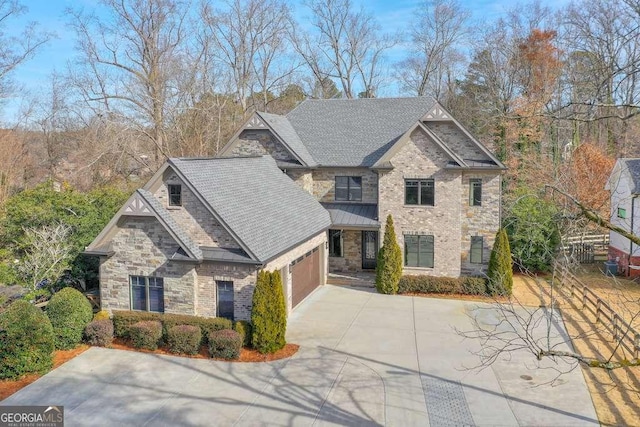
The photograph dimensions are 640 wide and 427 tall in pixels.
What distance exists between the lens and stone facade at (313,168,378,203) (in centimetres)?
2597

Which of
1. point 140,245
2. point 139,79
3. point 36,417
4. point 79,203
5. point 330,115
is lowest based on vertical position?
point 36,417

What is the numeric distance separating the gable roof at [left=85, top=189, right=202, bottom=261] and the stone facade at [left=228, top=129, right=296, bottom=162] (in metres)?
9.67

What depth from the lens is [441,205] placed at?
23.6 meters

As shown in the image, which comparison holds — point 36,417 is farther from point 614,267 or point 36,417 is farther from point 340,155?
point 614,267

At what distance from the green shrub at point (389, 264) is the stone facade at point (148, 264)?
30.7 feet

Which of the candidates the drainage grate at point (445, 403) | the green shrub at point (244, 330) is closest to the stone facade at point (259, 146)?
the green shrub at point (244, 330)

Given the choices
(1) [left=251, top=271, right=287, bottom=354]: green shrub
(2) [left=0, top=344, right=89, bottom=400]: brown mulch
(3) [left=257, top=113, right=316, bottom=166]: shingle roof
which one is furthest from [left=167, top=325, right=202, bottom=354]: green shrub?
(3) [left=257, top=113, right=316, bottom=166]: shingle roof

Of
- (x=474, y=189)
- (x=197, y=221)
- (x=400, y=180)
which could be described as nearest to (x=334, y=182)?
(x=400, y=180)

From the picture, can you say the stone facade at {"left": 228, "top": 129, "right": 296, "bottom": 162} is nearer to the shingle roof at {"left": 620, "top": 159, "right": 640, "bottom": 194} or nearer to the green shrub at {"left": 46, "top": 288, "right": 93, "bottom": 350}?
the green shrub at {"left": 46, "top": 288, "right": 93, "bottom": 350}

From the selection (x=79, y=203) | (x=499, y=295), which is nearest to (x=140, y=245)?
(x=79, y=203)

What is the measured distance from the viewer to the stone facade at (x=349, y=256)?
26281 millimetres

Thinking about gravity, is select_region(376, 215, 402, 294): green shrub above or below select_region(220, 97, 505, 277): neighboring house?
below

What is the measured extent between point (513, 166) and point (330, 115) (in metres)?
16.2

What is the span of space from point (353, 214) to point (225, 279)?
10034 mm
